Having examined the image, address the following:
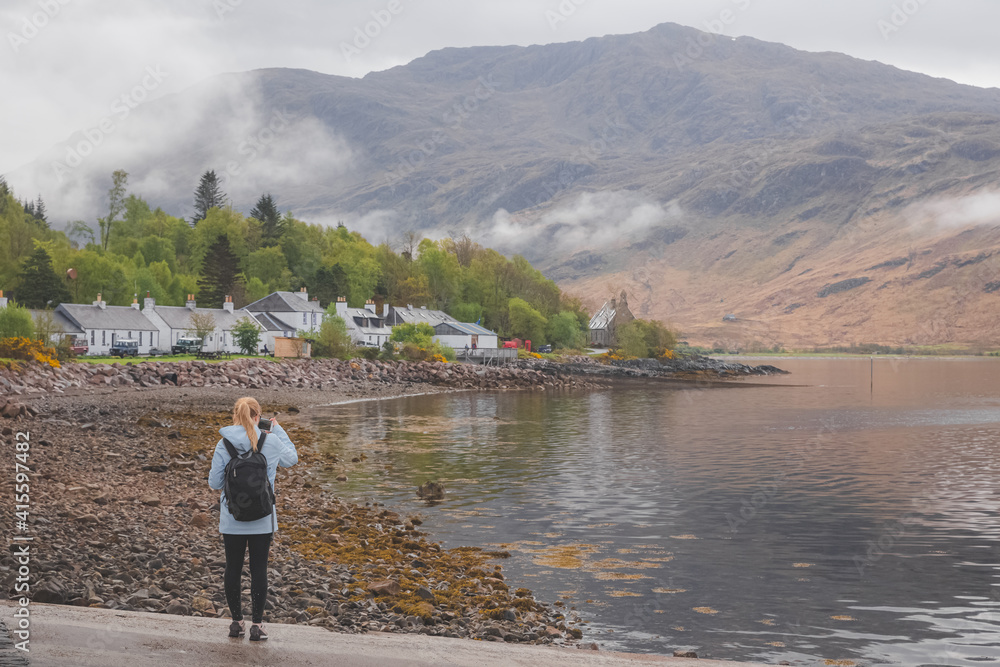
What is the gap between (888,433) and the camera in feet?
172

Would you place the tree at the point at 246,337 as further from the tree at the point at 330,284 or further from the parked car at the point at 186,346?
the tree at the point at 330,284

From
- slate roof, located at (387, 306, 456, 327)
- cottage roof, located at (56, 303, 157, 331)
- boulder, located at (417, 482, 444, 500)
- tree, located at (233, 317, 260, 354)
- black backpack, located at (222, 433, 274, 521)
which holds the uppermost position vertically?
slate roof, located at (387, 306, 456, 327)

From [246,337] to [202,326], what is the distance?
457 cm

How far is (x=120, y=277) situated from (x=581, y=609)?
103 meters

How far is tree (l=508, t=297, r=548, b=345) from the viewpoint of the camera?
14600 cm

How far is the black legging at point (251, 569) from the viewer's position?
10570 millimetres

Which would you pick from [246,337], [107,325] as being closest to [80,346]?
[107,325]

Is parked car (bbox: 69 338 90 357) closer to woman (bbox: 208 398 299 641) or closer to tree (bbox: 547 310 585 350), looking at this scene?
woman (bbox: 208 398 299 641)

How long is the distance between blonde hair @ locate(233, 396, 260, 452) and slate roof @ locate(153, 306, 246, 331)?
8774cm

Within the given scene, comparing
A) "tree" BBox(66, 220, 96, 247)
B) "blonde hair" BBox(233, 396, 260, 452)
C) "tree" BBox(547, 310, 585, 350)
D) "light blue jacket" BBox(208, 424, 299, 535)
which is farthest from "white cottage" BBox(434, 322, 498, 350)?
"blonde hair" BBox(233, 396, 260, 452)

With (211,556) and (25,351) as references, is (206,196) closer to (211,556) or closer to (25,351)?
(25,351)

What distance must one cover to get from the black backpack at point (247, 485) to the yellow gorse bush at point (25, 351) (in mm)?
55520

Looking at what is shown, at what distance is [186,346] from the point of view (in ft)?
288

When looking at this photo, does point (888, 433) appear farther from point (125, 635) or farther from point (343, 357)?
point (343, 357)
